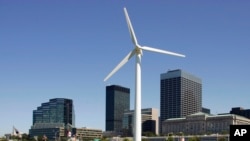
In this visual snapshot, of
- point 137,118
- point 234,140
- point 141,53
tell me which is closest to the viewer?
point 234,140

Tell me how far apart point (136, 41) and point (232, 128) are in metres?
60.2

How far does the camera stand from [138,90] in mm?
77125

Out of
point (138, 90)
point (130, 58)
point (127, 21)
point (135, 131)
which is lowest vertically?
point (135, 131)

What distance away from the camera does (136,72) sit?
78.9 m

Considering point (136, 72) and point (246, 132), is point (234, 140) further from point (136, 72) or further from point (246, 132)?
point (136, 72)

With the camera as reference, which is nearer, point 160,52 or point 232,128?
point 232,128

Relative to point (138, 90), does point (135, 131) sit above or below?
below

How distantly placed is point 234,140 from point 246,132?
763 millimetres

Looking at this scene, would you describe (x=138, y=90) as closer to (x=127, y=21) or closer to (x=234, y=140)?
(x=127, y=21)

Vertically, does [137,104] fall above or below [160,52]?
below

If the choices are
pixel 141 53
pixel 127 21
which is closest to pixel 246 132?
pixel 141 53

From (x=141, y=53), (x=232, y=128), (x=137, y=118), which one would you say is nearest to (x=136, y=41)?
(x=141, y=53)

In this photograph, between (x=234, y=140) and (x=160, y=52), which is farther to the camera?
(x=160, y=52)

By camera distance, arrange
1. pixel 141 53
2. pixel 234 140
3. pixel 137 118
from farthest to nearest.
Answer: pixel 141 53 → pixel 137 118 → pixel 234 140
